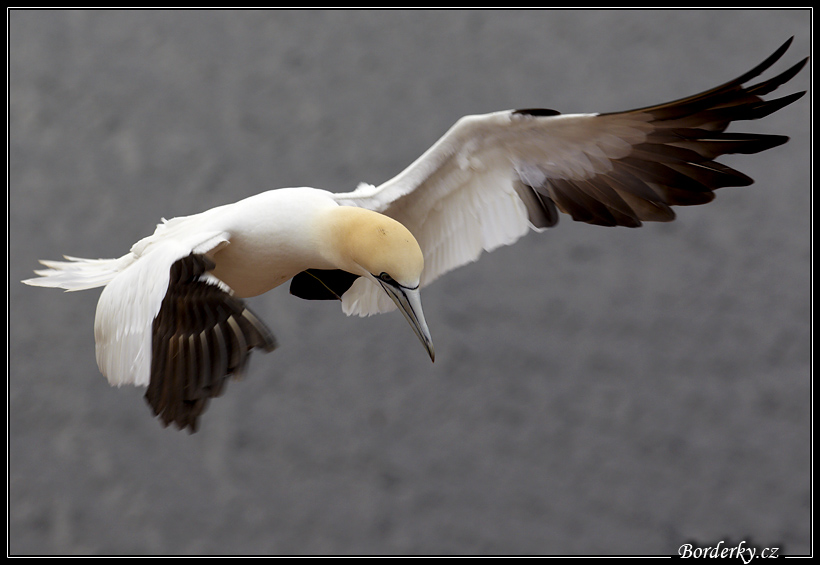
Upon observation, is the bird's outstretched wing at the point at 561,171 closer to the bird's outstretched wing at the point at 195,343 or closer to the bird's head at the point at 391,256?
the bird's head at the point at 391,256

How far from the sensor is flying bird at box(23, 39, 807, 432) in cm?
76

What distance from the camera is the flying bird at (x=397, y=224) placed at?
76cm

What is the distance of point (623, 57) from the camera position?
1949 millimetres

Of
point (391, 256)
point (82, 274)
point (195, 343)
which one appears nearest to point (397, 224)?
point (391, 256)

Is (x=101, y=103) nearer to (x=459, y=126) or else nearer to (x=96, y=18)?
(x=96, y=18)

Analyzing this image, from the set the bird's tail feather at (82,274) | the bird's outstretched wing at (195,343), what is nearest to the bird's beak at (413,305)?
the bird's outstretched wing at (195,343)

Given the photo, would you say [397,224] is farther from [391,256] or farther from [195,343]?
[195,343]

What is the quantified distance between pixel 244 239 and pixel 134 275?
14 centimetres

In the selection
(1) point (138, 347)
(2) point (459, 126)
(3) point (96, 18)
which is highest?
(3) point (96, 18)

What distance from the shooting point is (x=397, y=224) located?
81 centimetres

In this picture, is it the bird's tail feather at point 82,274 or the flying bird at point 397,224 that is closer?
the flying bird at point 397,224

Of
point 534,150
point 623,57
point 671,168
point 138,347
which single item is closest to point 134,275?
point 138,347

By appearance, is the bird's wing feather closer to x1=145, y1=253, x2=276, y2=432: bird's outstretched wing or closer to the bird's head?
x1=145, y1=253, x2=276, y2=432: bird's outstretched wing

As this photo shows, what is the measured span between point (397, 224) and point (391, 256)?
0.04m
